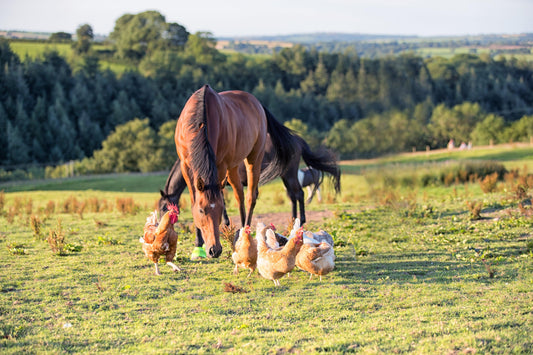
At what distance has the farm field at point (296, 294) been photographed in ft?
14.9

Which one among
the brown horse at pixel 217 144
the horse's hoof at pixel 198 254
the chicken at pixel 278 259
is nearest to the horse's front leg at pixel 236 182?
the brown horse at pixel 217 144

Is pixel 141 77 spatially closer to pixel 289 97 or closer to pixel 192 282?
pixel 289 97

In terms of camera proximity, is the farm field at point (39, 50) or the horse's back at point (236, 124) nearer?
the horse's back at point (236, 124)

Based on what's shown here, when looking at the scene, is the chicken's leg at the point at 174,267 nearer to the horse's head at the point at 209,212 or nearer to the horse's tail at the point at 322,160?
the horse's head at the point at 209,212

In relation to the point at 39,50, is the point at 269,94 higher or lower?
lower

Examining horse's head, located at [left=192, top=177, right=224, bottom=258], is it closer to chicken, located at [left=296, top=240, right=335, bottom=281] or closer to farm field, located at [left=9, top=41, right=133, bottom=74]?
chicken, located at [left=296, top=240, right=335, bottom=281]

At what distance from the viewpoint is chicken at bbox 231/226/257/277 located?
6684 millimetres

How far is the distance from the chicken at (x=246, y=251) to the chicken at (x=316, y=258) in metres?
0.61

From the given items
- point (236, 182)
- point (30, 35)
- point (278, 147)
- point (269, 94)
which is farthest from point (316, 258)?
point (30, 35)

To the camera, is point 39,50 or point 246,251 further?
point 39,50

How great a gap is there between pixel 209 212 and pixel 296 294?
146cm

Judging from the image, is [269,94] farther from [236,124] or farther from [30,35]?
[236,124]

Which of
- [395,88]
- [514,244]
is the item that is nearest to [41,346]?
[514,244]

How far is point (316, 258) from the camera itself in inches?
255
